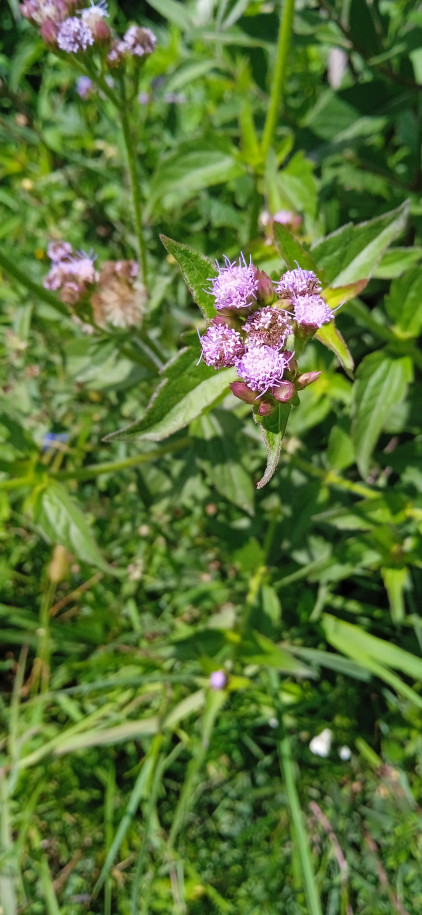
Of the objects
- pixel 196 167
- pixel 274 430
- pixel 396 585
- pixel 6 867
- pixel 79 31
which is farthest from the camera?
pixel 6 867

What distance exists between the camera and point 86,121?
4.39 m

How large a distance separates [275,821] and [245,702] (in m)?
0.51

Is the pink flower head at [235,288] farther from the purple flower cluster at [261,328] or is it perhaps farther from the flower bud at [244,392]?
the flower bud at [244,392]

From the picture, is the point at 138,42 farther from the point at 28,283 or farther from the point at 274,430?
the point at 274,430

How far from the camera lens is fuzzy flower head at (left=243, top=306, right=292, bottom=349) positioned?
1573mm

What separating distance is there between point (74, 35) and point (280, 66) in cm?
67

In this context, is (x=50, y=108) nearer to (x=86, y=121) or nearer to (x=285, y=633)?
(x=86, y=121)

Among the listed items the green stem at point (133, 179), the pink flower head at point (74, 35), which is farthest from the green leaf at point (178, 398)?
the pink flower head at point (74, 35)

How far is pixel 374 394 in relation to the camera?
2385 millimetres

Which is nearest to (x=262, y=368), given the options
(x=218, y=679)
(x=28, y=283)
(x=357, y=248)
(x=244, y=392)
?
(x=244, y=392)

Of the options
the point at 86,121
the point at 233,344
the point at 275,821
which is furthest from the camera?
the point at 86,121

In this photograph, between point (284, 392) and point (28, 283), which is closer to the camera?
point (284, 392)

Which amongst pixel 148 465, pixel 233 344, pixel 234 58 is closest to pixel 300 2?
pixel 234 58

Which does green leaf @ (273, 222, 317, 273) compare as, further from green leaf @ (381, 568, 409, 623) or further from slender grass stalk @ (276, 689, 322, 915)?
slender grass stalk @ (276, 689, 322, 915)
